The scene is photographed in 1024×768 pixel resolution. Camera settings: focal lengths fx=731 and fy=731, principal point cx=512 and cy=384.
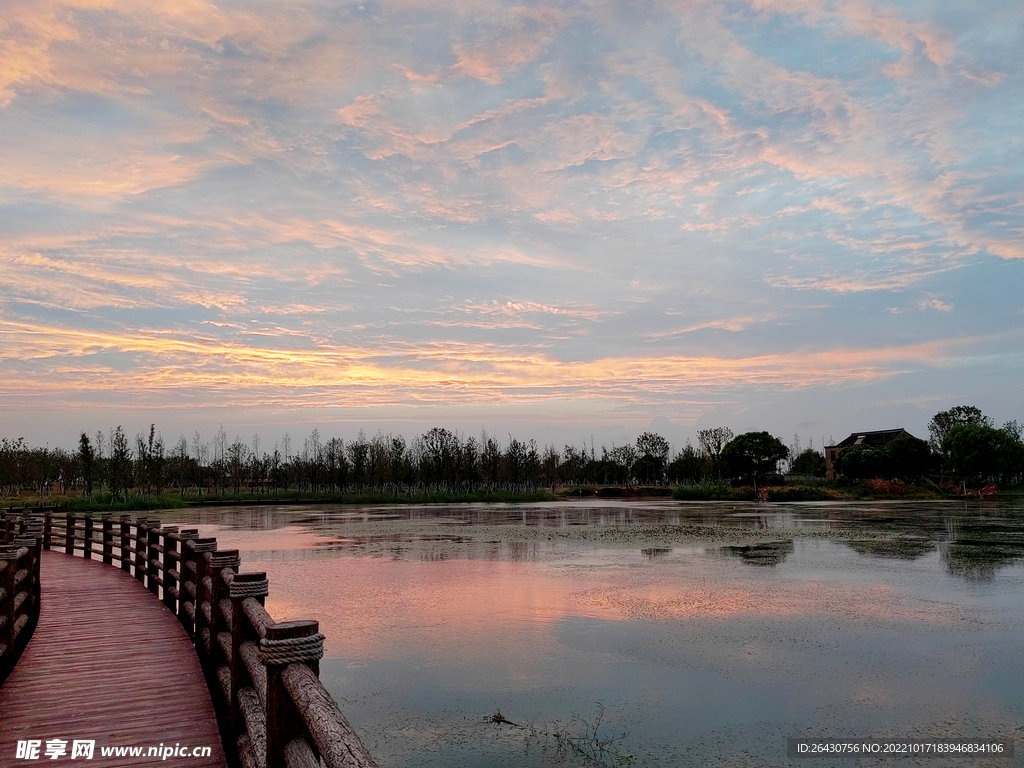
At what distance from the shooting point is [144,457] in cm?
4812

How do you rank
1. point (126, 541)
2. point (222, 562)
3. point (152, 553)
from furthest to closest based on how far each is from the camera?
point (126, 541) < point (152, 553) < point (222, 562)

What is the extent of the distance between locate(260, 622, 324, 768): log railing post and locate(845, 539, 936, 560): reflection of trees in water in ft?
55.6

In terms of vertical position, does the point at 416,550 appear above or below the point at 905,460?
below

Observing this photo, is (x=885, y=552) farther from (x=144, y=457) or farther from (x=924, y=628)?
(x=144, y=457)

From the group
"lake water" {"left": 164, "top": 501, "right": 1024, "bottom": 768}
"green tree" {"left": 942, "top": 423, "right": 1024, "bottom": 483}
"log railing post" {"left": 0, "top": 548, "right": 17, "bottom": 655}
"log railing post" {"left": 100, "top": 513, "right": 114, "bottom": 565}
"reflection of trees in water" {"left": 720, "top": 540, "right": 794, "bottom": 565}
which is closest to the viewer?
"log railing post" {"left": 0, "top": 548, "right": 17, "bottom": 655}

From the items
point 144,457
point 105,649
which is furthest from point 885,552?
point 144,457

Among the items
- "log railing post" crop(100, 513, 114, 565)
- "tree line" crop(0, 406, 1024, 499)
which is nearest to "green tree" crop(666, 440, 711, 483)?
"tree line" crop(0, 406, 1024, 499)

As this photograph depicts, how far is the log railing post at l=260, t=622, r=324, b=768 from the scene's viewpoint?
2.72 meters

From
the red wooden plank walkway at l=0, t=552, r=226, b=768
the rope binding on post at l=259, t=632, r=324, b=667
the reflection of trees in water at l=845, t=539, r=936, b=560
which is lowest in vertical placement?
the reflection of trees in water at l=845, t=539, r=936, b=560

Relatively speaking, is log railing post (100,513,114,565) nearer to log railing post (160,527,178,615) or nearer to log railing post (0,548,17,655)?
log railing post (160,527,178,615)

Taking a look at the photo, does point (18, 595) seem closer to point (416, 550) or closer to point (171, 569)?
point (171, 569)

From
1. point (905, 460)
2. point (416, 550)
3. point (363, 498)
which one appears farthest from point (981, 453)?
point (416, 550)

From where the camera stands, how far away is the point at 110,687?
16.8 ft

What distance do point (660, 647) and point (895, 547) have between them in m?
12.9
